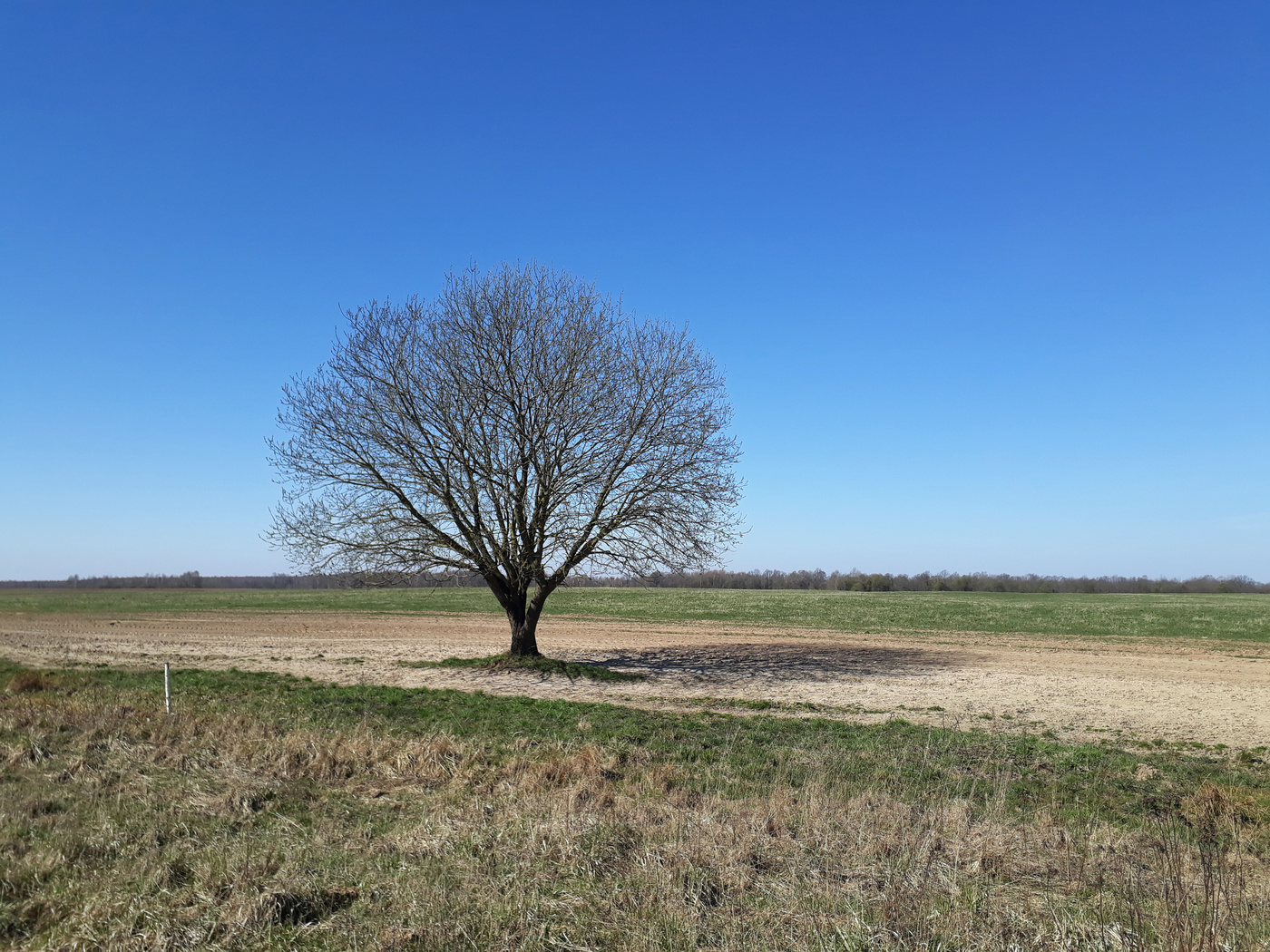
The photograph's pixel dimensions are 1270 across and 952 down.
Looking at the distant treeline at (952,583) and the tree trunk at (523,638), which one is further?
the distant treeline at (952,583)

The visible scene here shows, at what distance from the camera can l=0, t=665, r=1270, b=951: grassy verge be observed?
5.63 meters

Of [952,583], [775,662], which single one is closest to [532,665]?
[775,662]

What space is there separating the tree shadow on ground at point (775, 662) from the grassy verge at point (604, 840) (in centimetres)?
1036

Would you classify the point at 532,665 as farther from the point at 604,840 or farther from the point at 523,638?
the point at 604,840

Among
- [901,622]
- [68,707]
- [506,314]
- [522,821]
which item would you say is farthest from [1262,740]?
[901,622]

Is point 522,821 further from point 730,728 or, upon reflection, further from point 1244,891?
point 730,728

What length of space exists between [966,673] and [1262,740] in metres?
10.3

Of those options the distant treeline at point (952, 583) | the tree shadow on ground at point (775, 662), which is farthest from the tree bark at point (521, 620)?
the distant treeline at point (952, 583)

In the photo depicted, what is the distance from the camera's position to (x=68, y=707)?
1412 cm

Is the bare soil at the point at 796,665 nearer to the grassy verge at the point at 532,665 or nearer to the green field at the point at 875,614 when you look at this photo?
the grassy verge at the point at 532,665

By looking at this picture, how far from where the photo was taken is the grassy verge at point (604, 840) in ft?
18.5

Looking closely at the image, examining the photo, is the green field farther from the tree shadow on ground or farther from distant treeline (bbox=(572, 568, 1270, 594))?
distant treeline (bbox=(572, 568, 1270, 594))

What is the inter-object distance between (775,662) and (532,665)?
8.47 meters

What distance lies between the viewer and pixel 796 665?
2623cm
